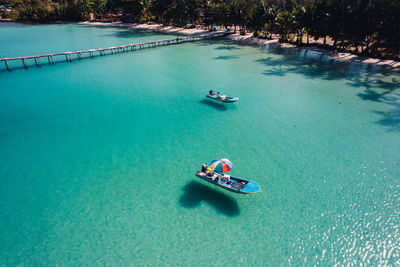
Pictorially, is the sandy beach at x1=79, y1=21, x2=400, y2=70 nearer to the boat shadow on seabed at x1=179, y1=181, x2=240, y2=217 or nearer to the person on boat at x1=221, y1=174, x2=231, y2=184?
the person on boat at x1=221, y1=174, x2=231, y2=184

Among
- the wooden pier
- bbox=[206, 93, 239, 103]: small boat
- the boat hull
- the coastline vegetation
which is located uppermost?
the coastline vegetation

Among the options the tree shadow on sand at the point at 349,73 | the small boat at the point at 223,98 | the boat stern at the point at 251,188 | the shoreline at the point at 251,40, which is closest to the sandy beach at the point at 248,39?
the shoreline at the point at 251,40

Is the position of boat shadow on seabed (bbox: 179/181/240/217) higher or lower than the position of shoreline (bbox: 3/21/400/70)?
lower

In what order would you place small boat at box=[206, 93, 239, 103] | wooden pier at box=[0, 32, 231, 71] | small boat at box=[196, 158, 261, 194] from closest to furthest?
small boat at box=[196, 158, 261, 194] < small boat at box=[206, 93, 239, 103] < wooden pier at box=[0, 32, 231, 71]

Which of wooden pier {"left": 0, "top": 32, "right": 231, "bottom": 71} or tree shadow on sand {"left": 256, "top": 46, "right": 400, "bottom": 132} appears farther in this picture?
wooden pier {"left": 0, "top": 32, "right": 231, "bottom": 71}

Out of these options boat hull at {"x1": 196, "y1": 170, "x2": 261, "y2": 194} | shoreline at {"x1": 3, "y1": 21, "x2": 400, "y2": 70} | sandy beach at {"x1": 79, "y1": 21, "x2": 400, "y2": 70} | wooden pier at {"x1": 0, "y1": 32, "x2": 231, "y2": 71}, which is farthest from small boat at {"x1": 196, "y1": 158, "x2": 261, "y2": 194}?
wooden pier at {"x1": 0, "y1": 32, "x2": 231, "y2": 71}

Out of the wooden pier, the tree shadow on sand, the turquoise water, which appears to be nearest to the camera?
the turquoise water
